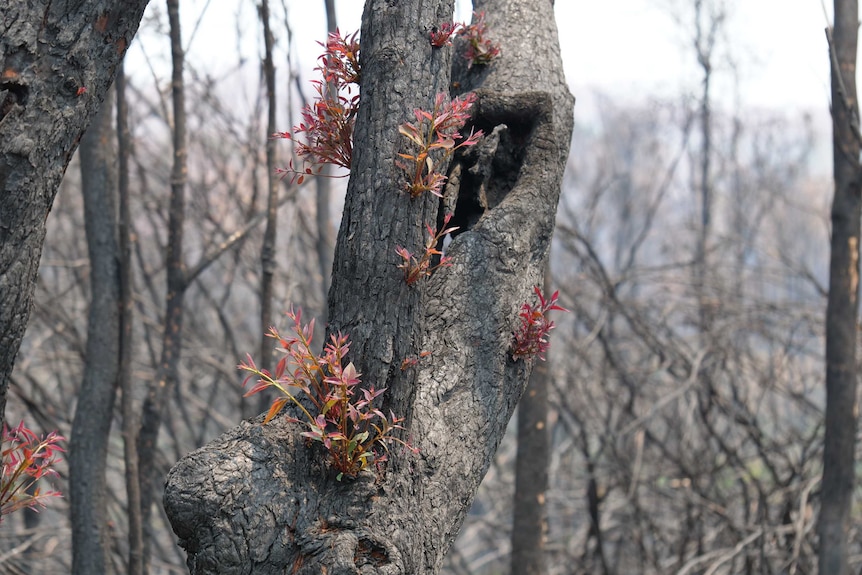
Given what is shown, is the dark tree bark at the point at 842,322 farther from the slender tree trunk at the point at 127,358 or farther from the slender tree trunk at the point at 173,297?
the slender tree trunk at the point at 127,358

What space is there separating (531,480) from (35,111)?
287 centimetres

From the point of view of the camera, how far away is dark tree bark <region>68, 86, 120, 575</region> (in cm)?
299

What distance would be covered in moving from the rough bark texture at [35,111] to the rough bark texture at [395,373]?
44cm

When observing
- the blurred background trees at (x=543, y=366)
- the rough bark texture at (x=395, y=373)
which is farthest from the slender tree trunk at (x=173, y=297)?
the rough bark texture at (x=395, y=373)

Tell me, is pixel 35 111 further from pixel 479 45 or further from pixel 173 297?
pixel 173 297

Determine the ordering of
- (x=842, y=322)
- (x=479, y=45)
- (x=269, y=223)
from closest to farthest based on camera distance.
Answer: (x=479, y=45)
(x=269, y=223)
(x=842, y=322)

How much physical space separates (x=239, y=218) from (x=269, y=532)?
5.59 meters

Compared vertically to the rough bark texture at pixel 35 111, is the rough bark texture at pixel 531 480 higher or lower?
lower

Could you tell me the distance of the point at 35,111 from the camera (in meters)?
1.34

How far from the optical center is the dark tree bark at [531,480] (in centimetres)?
361

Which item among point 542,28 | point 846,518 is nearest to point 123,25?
point 542,28

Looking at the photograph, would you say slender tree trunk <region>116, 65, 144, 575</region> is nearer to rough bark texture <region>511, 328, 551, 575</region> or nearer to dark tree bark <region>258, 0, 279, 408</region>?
dark tree bark <region>258, 0, 279, 408</region>

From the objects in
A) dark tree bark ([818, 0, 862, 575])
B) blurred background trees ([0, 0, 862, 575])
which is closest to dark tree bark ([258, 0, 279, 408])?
blurred background trees ([0, 0, 862, 575])

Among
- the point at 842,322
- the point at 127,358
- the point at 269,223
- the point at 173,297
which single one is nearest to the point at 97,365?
the point at 127,358
